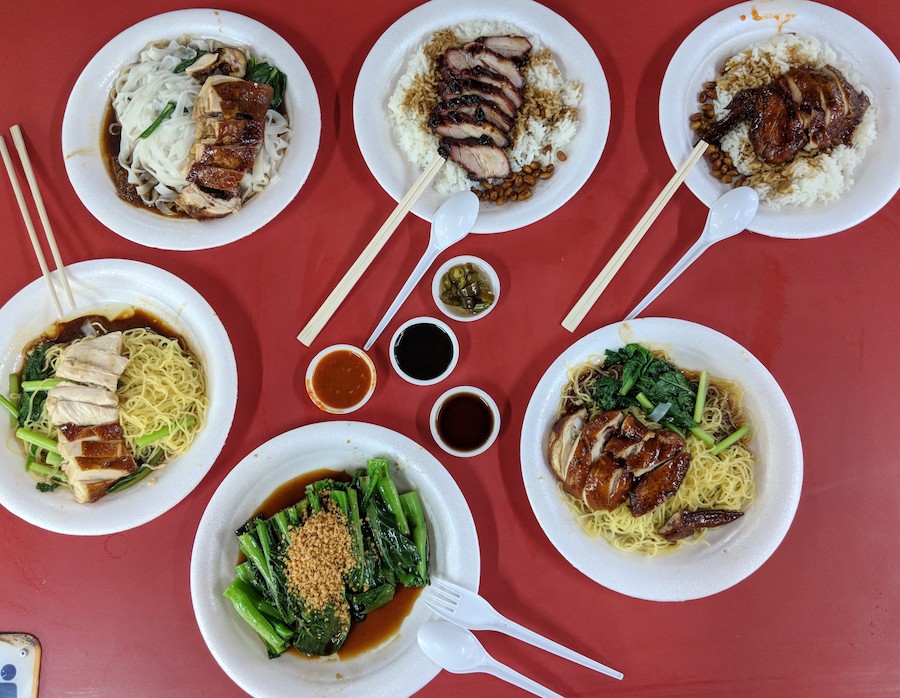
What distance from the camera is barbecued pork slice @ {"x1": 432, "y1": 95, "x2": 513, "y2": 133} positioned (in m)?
2.58

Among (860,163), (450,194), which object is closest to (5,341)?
(450,194)

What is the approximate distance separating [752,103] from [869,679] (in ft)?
8.24

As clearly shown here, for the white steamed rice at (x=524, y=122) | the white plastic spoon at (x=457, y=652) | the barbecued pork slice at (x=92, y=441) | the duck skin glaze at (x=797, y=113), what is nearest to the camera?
the white plastic spoon at (x=457, y=652)

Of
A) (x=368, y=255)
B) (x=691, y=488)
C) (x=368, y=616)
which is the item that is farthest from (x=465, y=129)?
(x=368, y=616)

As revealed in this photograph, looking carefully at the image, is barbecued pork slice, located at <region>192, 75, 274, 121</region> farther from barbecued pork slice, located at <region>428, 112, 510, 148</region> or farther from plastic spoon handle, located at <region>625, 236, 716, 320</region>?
plastic spoon handle, located at <region>625, 236, 716, 320</region>

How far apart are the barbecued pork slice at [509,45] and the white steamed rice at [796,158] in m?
0.85

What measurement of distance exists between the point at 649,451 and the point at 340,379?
130 centimetres

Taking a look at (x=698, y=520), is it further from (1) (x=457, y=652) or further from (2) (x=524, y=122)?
(2) (x=524, y=122)

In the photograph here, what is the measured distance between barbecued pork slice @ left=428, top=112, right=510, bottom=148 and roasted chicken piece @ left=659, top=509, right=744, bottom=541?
1.71 m

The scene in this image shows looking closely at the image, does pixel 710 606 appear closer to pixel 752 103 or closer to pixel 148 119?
pixel 752 103

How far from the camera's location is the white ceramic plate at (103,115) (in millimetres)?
2582

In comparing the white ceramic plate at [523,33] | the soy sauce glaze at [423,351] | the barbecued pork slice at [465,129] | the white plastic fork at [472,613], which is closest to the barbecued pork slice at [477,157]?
the barbecued pork slice at [465,129]

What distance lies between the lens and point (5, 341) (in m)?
2.55

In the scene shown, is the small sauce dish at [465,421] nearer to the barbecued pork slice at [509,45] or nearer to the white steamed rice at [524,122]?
the white steamed rice at [524,122]
